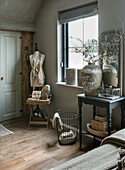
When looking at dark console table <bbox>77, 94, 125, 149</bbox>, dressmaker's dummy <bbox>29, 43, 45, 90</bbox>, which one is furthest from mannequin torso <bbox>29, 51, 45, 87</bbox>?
dark console table <bbox>77, 94, 125, 149</bbox>

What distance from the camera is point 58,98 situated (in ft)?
13.6

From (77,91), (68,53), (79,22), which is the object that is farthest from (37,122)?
(79,22)

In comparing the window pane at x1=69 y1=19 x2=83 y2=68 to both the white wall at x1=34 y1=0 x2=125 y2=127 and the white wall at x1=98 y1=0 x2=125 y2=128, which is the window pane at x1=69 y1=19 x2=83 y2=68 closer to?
the white wall at x1=34 y1=0 x2=125 y2=127

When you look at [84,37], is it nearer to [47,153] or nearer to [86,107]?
[86,107]

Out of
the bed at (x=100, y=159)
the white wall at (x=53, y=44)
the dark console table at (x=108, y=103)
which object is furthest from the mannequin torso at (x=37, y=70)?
the bed at (x=100, y=159)

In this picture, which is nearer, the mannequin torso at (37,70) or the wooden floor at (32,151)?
the wooden floor at (32,151)

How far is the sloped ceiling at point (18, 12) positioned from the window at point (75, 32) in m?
0.76

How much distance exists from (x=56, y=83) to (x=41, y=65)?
526 mm

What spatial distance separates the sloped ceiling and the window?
755 mm

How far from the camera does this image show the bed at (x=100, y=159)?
4.65 ft

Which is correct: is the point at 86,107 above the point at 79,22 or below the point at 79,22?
below

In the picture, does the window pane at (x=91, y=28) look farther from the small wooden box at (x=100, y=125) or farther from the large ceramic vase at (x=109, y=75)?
the small wooden box at (x=100, y=125)

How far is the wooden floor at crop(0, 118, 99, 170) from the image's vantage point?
2689 millimetres

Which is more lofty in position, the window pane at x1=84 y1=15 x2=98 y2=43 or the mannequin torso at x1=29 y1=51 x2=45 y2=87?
the window pane at x1=84 y1=15 x2=98 y2=43
